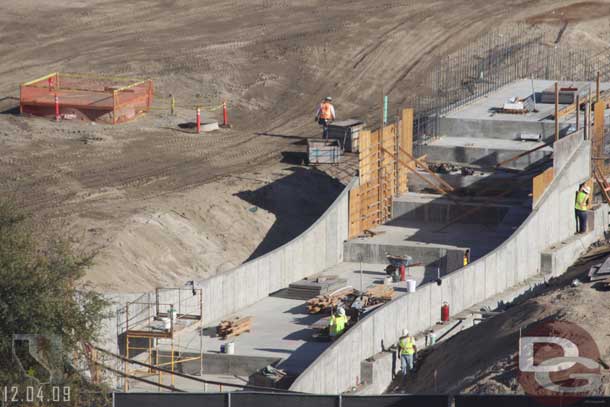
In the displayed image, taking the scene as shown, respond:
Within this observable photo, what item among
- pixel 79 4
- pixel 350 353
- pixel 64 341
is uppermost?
pixel 79 4

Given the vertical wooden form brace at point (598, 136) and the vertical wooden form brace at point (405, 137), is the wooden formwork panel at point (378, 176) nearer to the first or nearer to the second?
the vertical wooden form brace at point (405, 137)

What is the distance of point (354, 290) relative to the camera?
122ft

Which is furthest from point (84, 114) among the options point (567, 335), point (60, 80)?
point (567, 335)

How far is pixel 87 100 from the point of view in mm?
49812

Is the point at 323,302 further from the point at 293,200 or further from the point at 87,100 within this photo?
the point at 87,100

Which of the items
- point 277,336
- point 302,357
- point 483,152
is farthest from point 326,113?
point 302,357

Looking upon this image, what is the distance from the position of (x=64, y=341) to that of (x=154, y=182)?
19.2m

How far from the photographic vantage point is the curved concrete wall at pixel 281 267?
1373 inches

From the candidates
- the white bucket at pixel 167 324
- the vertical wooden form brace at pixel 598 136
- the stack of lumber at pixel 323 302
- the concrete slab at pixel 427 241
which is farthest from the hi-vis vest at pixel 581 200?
the white bucket at pixel 167 324

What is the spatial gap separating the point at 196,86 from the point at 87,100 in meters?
6.52

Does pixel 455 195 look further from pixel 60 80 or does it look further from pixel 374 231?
pixel 60 80

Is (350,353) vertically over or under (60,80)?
under

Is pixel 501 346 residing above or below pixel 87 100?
below

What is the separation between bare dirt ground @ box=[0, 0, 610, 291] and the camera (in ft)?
135
